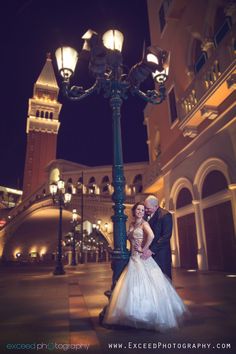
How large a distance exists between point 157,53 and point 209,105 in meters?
4.88

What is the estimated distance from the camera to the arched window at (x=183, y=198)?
12188mm

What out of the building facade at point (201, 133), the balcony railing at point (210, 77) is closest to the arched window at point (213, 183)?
the building facade at point (201, 133)

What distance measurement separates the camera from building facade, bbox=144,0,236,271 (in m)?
8.98

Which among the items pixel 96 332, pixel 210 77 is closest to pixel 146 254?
pixel 96 332

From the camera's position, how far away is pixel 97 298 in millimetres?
5883

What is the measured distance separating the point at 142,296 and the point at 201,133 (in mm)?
8412

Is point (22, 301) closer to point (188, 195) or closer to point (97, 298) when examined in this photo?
point (97, 298)

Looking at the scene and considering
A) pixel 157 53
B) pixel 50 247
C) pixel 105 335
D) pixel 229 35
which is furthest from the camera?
pixel 50 247

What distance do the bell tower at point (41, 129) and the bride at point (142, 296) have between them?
67.2 meters

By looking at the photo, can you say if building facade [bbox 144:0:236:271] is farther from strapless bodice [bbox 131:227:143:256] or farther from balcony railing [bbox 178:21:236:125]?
strapless bodice [bbox 131:227:143:256]

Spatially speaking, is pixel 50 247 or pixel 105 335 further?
pixel 50 247

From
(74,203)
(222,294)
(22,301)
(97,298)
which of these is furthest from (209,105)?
(74,203)

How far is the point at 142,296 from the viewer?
342cm

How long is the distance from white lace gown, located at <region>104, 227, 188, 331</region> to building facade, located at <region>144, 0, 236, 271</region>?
20.3ft
